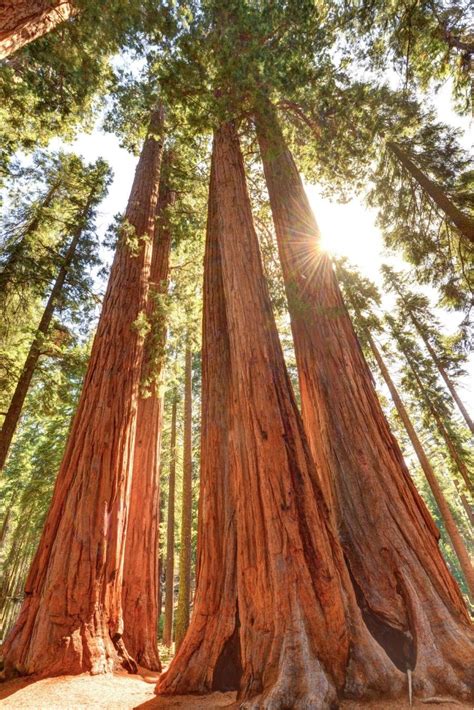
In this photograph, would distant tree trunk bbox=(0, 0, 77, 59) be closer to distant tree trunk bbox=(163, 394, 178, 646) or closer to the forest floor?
the forest floor

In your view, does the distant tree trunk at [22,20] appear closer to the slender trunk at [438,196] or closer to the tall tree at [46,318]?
the tall tree at [46,318]

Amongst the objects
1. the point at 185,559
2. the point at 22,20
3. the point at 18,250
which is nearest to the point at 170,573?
the point at 185,559

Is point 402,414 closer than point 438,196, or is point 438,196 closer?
point 438,196

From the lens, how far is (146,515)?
17.3 ft

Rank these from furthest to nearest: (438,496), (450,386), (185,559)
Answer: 1. (450,386)
2. (438,496)
3. (185,559)

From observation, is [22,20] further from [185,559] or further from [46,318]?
[185,559]

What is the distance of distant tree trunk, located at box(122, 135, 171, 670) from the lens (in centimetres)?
436

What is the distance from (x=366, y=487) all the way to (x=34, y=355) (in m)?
8.29

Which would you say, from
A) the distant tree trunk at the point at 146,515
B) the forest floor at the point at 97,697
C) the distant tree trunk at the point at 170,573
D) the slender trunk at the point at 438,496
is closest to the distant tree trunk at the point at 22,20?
the distant tree trunk at the point at 146,515

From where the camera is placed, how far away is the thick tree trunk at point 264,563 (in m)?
2.32

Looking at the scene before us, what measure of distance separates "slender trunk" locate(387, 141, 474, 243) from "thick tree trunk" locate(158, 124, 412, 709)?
15.8ft

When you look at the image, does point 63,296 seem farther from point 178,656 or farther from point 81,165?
point 178,656

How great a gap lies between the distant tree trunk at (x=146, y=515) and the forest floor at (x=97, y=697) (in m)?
1.31

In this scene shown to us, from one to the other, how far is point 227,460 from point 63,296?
7.91 m
